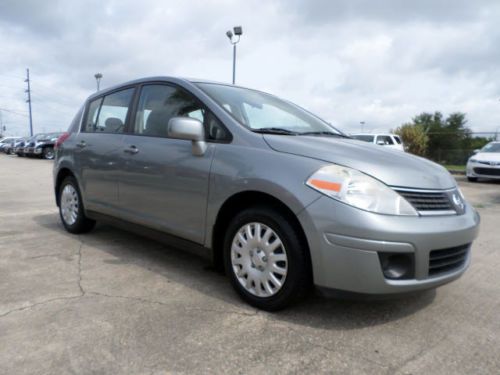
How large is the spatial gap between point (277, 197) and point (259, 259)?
1.46 ft

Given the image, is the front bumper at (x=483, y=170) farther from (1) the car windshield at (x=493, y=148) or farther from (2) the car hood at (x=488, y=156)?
(1) the car windshield at (x=493, y=148)

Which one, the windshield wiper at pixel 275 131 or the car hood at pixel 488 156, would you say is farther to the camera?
the car hood at pixel 488 156

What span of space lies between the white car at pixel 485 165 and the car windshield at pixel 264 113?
1127 cm

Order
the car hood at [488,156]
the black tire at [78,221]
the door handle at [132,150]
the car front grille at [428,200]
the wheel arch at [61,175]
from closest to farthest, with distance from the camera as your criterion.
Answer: the car front grille at [428,200] → the door handle at [132,150] → the black tire at [78,221] → the wheel arch at [61,175] → the car hood at [488,156]

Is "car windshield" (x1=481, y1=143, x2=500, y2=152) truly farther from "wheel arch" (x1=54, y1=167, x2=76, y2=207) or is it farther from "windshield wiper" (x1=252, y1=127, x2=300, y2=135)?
"wheel arch" (x1=54, y1=167, x2=76, y2=207)

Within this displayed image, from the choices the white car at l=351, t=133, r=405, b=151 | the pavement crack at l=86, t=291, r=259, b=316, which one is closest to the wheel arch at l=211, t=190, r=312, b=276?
the pavement crack at l=86, t=291, r=259, b=316

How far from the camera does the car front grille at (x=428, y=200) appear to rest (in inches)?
99.0

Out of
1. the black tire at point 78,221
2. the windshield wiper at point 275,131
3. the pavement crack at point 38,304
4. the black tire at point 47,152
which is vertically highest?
the windshield wiper at point 275,131

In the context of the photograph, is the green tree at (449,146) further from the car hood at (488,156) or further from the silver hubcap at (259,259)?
the silver hubcap at (259,259)

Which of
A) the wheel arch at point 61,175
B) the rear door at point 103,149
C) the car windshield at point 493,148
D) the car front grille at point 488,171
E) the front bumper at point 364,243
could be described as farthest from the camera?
the car windshield at point 493,148

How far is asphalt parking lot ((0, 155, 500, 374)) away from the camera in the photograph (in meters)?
2.20

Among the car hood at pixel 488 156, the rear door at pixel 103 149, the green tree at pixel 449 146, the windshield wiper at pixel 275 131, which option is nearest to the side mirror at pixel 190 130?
the windshield wiper at pixel 275 131

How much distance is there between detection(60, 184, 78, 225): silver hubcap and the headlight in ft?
10.9

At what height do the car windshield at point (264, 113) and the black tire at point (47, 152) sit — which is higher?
the car windshield at point (264, 113)
